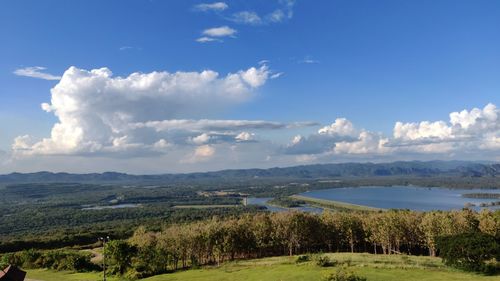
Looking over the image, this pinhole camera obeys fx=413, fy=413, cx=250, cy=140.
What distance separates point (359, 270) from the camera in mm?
46312

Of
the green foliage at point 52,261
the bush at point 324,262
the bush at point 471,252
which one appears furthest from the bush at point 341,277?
the green foliage at point 52,261

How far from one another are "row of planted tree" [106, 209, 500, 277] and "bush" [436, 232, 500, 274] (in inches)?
691

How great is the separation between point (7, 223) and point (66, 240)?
102067 mm

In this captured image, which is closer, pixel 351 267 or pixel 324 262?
pixel 351 267

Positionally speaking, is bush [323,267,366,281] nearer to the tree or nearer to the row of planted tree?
the row of planted tree

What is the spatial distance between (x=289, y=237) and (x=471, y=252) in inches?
1395

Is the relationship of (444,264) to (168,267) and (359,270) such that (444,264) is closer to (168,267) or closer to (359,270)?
(359,270)

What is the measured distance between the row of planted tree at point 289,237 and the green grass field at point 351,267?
6.43m

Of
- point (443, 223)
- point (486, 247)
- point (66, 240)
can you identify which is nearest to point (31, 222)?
point (66, 240)

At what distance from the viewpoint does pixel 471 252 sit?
44969 mm

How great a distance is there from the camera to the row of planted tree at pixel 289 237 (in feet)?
213

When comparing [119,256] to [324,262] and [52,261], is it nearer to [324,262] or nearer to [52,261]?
[52,261]

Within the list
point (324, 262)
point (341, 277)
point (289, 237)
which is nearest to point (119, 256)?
point (289, 237)

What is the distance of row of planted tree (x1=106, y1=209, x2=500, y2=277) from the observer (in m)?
64.8
